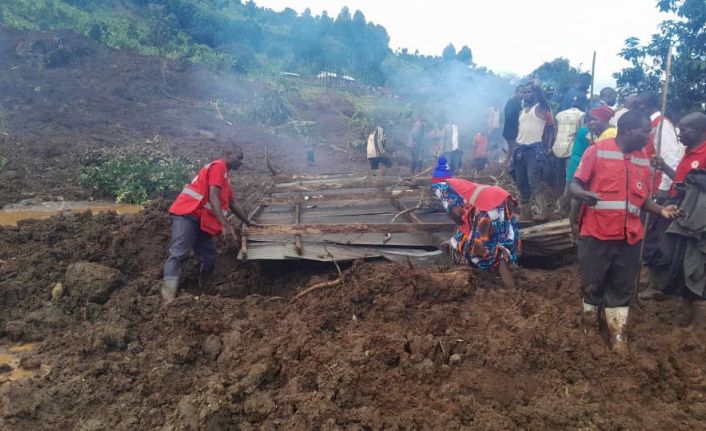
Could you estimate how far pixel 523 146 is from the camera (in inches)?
271

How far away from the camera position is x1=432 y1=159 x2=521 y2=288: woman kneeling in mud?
4.32m

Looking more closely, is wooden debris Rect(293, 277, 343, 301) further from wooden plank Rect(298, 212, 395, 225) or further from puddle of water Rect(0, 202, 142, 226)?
puddle of water Rect(0, 202, 142, 226)

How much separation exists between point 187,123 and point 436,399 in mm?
17997

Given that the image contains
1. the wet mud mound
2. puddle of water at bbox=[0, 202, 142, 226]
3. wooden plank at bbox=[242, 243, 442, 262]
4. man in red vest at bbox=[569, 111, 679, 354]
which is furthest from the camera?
puddle of water at bbox=[0, 202, 142, 226]

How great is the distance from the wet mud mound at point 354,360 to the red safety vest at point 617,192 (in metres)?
0.71

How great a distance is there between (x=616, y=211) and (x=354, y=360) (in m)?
1.92

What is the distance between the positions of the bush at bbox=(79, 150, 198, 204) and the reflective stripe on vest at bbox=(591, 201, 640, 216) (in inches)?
314

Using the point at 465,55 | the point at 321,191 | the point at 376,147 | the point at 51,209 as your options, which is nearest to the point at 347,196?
the point at 321,191

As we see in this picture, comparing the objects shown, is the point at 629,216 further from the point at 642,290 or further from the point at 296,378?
the point at 296,378

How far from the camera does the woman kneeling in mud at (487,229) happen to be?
4.32 m

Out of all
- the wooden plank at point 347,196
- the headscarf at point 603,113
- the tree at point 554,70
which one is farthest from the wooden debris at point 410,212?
the tree at point 554,70

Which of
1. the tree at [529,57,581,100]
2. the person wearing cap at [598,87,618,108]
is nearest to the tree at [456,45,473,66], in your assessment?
the tree at [529,57,581,100]

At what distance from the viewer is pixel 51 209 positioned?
8836 millimetres

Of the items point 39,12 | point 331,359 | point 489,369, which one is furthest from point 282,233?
point 39,12
